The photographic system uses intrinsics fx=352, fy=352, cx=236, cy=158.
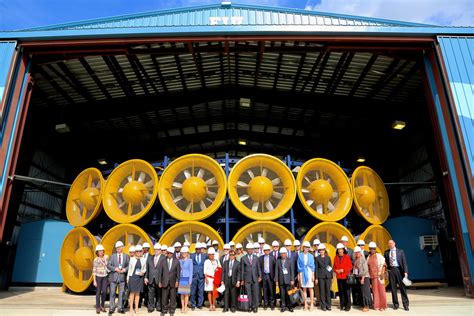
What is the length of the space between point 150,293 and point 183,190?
4167mm

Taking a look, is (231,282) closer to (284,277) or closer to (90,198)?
(284,277)

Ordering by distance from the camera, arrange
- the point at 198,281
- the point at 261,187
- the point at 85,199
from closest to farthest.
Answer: the point at 198,281, the point at 261,187, the point at 85,199

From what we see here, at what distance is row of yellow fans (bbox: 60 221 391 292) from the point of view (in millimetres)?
11102

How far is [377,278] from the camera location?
790 centimetres

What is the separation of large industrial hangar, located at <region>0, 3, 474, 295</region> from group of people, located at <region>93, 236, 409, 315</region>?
3.05 metres

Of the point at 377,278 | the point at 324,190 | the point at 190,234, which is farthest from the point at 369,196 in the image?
the point at 190,234

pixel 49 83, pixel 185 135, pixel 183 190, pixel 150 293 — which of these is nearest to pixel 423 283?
pixel 183 190

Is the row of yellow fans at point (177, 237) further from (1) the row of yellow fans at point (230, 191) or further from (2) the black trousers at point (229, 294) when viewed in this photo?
(2) the black trousers at point (229, 294)

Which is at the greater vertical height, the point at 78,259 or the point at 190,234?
the point at 190,234

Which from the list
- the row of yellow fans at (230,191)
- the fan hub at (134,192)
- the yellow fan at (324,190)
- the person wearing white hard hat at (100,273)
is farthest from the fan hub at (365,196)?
the person wearing white hard hat at (100,273)

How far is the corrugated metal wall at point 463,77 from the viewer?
9.47m

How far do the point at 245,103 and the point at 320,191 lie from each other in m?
6.50

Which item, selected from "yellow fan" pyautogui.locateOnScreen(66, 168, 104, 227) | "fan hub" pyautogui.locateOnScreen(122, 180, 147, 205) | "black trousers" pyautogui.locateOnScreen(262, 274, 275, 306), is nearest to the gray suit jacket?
"black trousers" pyautogui.locateOnScreen(262, 274, 275, 306)

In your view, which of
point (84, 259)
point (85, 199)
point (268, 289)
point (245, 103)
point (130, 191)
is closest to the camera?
point (268, 289)
